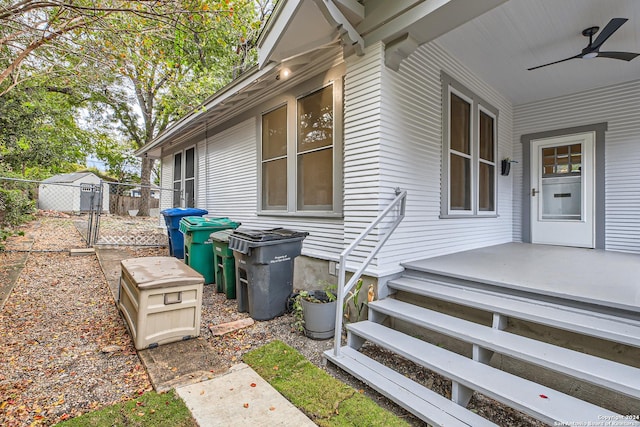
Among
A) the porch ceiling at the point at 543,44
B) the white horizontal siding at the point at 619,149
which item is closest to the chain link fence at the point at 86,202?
the porch ceiling at the point at 543,44

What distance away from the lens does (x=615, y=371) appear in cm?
175

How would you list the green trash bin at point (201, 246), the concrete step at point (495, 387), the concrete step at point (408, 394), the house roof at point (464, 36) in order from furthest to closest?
1. the green trash bin at point (201, 246)
2. the house roof at point (464, 36)
3. the concrete step at point (408, 394)
4. the concrete step at point (495, 387)

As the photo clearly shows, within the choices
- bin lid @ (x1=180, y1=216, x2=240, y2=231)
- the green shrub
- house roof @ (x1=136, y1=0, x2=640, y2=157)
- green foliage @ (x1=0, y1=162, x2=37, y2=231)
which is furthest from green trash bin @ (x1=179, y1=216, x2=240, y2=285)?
the green shrub

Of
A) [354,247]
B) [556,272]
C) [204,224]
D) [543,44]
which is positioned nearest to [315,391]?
[354,247]

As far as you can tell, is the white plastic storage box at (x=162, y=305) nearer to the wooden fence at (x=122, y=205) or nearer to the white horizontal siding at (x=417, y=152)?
the white horizontal siding at (x=417, y=152)

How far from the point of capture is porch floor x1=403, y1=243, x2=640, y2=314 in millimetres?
2281

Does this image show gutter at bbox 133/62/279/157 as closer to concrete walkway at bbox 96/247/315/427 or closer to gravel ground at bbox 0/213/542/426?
gravel ground at bbox 0/213/542/426

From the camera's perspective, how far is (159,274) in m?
2.83

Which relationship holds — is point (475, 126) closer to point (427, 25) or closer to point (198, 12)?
point (427, 25)

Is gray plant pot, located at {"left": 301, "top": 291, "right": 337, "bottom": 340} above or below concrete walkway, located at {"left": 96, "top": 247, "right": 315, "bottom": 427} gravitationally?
above

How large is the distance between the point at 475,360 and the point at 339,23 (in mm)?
3256

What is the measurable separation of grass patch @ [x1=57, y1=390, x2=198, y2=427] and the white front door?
6.35 m

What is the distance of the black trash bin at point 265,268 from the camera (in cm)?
335

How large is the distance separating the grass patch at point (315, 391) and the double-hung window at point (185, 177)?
251 inches
